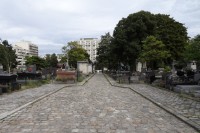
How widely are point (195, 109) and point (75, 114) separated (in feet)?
15.0

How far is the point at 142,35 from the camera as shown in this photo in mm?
53250

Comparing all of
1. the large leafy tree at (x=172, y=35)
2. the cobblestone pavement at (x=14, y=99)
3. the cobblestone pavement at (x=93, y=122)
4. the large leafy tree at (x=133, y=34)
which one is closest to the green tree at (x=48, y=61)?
the large leafy tree at (x=133, y=34)

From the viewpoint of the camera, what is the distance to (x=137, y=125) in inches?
342

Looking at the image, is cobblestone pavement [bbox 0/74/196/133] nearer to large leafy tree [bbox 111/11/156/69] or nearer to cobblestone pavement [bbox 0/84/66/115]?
cobblestone pavement [bbox 0/84/66/115]

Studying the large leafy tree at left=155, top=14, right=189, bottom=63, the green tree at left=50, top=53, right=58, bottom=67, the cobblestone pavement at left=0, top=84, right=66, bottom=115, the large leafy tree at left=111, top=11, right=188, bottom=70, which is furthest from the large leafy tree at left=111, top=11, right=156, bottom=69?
the green tree at left=50, top=53, right=58, bottom=67

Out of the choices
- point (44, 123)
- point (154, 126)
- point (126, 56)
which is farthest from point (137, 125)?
point (126, 56)

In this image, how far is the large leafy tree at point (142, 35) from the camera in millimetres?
52344

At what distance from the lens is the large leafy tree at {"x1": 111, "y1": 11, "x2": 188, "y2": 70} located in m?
52.3

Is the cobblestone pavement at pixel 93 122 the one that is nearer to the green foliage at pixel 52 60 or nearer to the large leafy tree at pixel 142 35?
the large leafy tree at pixel 142 35

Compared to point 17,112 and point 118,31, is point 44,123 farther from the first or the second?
point 118,31

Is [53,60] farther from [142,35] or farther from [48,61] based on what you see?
[142,35]

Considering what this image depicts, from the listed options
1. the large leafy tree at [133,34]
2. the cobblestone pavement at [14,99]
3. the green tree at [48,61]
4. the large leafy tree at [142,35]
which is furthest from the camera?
the green tree at [48,61]

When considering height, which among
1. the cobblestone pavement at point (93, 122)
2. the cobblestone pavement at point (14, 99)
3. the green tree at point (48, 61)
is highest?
the green tree at point (48, 61)

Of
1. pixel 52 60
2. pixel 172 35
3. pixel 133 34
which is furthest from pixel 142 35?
pixel 52 60
